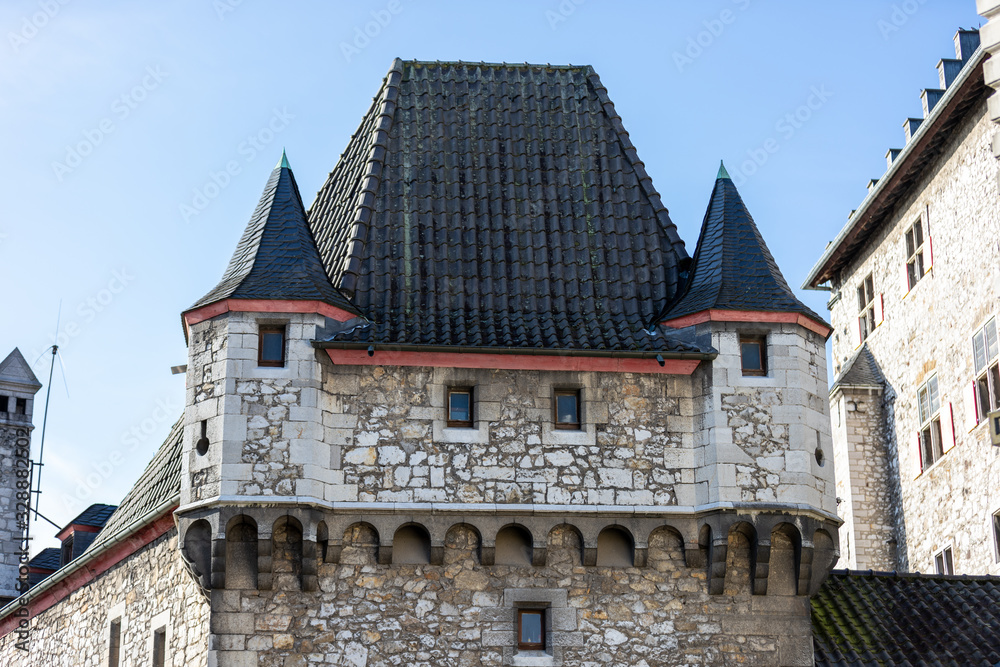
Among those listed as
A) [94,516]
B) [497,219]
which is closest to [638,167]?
[497,219]

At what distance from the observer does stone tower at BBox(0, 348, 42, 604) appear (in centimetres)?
3047

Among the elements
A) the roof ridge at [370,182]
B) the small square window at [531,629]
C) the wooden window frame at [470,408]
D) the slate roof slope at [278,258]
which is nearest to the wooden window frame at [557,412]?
the wooden window frame at [470,408]

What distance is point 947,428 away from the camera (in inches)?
1190

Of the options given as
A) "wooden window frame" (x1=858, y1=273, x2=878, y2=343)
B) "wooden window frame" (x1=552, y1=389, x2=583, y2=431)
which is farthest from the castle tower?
"wooden window frame" (x1=858, y1=273, x2=878, y2=343)

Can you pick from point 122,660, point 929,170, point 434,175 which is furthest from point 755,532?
point 929,170

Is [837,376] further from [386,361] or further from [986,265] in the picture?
[386,361]

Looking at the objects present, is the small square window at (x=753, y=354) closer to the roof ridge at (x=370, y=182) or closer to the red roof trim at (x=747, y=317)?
the red roof trim at (x=747, y=317)

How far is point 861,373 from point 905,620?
1490 centimetres

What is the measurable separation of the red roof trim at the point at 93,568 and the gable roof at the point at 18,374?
633cm

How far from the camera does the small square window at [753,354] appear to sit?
19750mm

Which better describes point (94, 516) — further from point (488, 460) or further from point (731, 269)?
point (731, 269)

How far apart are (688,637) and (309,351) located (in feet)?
17.0

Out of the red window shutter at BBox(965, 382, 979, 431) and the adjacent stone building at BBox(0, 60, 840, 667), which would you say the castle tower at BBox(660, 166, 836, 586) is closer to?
the adjacent stone building at BBox(0, 60, 840, 667)

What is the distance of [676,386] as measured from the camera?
775 inches
